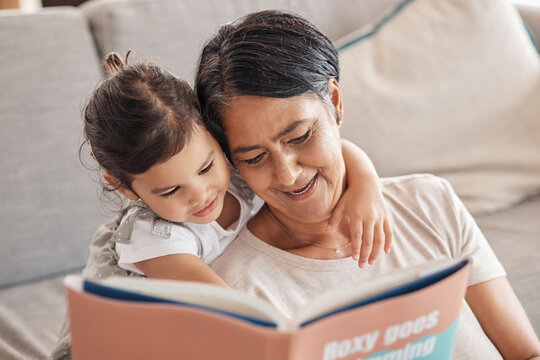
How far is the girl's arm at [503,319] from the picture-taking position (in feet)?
3.73

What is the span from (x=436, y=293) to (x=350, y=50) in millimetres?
1310

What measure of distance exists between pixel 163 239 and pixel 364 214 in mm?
383

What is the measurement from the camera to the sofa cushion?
1.83m

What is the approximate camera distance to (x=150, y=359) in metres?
Result: 0.70

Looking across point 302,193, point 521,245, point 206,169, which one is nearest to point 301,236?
point 302,193

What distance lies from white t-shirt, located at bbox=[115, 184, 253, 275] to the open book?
16.0 inches

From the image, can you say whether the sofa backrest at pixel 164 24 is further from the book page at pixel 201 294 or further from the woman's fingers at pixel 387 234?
the book page at pixel 201 294

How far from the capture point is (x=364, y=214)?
1124mm

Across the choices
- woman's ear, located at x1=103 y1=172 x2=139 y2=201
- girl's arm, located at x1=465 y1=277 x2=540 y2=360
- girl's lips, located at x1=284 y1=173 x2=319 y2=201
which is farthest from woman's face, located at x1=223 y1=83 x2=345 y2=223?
girl's arm, located at x1=465 y1=277 x2=540 y2=360

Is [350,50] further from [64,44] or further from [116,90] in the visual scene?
[116,90]

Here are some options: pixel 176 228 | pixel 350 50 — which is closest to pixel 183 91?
pixel 176 228

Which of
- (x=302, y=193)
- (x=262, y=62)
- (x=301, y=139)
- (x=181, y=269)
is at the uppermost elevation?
(x=262, y=62)

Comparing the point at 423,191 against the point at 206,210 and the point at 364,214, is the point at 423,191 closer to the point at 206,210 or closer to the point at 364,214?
the point at 364,214

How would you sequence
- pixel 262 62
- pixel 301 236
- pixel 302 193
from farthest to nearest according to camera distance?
pixel 301 236
pixel 302 193
pixel 262 62
